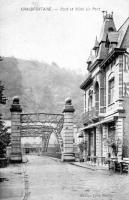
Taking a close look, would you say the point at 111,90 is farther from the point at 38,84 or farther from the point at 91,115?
the point at 38,84

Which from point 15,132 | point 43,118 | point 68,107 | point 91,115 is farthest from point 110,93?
point 15,132

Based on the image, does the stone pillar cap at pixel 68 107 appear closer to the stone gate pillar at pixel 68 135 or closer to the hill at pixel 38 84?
the stone gate pillar at pixel 68 135

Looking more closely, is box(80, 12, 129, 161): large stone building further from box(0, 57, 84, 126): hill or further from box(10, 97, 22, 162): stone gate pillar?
box(10, 97, 22, 162): stone gate pillar

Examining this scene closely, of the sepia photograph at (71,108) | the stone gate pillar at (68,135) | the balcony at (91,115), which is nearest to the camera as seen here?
the sepia photograph at (71,108)

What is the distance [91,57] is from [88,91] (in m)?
3.13

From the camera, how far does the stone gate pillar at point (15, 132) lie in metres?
30.3

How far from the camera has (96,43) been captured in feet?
101

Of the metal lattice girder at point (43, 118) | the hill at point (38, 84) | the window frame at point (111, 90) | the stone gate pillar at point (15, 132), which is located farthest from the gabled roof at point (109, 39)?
the stone gate pillar at point (15, 132)

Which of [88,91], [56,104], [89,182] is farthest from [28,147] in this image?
[89,182]

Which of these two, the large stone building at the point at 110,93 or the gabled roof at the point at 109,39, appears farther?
the gabled roof at the point at 109,39

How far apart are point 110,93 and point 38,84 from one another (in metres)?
6.61

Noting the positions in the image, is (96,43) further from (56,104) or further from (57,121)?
(56,104)

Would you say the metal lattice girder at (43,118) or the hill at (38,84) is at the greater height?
the hill at (38,84)

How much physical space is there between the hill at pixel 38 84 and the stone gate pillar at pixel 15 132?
96 cm
